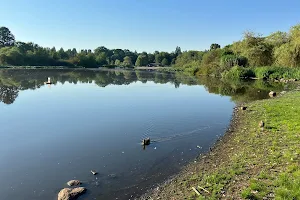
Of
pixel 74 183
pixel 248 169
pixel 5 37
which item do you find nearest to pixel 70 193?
pixel 74 183

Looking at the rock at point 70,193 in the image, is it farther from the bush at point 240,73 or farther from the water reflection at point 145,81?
the bush at point 240,73

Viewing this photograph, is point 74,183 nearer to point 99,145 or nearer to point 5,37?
point 99,145

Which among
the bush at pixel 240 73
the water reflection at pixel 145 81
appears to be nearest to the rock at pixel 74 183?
the water reflection at pixel 145 81

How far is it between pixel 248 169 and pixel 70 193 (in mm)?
6749

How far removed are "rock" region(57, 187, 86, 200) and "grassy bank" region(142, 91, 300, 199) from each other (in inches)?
106

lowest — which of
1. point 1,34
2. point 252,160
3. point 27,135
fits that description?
point 27,135

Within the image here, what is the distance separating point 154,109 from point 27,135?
13062 mm

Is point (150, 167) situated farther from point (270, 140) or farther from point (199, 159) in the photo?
point (270, 140)

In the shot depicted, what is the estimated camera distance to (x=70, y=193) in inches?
361

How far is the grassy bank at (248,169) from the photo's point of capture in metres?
8.19

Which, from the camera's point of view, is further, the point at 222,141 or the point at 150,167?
the point at 222,141

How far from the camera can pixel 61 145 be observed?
15141 millimetres

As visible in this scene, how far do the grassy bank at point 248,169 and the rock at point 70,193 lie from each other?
2687mm

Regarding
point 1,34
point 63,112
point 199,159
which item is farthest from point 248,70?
point 1,34
